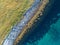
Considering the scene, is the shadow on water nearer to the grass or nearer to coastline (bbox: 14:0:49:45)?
coastline (bbox: 14:0:49:45)

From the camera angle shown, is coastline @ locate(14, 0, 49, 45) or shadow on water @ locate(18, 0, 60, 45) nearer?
coastline @ locate(14, 0, 49, 45)

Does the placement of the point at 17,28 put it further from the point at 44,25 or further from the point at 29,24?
the point at 44,25

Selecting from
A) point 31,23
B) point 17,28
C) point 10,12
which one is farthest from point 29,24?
point 10,12

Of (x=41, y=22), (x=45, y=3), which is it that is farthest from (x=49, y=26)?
(x=45, y=3)

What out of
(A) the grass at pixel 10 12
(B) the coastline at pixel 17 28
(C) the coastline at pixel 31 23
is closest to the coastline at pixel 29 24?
(C) the coastline at pixel 31 23

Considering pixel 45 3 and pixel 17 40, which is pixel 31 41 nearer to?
pixel 17 40

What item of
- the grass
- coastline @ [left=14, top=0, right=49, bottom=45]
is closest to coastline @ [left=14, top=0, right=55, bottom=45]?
coastline @ [left=14, top=0, right=49, bottom=45]
